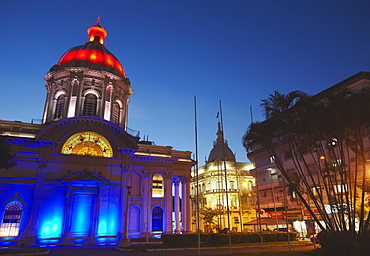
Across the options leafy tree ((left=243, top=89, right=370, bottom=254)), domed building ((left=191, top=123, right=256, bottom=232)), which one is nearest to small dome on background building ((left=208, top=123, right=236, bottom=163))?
domed building ((left=191, top=123, right=256, bottom=232))

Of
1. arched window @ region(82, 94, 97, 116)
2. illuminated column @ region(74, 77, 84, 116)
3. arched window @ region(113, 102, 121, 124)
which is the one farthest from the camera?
arched window @ region(113, 102, 121, 124)

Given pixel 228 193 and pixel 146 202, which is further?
pixel 228 193

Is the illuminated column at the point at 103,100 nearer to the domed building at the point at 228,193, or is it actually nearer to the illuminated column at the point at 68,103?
the illuminated column at the point at 68,103

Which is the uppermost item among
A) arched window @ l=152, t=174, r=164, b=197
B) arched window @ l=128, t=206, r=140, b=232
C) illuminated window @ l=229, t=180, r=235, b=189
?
illuminated window @ l=229, t=180, r=235, b=189

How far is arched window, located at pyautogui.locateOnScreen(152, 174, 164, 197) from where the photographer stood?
40.8m

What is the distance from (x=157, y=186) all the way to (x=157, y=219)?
179 inches

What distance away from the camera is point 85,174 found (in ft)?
112

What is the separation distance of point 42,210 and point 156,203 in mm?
14226

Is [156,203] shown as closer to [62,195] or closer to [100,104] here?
[62,195]

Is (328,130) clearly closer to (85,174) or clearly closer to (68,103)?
(85,174)

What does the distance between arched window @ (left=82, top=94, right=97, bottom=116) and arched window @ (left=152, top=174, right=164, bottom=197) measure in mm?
13612

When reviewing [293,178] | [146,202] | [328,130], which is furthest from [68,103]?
[328,130]

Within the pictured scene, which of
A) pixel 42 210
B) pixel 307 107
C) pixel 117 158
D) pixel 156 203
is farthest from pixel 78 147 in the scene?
pixel 307 107

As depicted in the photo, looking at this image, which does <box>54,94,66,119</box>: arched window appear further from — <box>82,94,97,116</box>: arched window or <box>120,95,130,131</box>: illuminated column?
<box>120,95,130,131</box>: illuminated column
